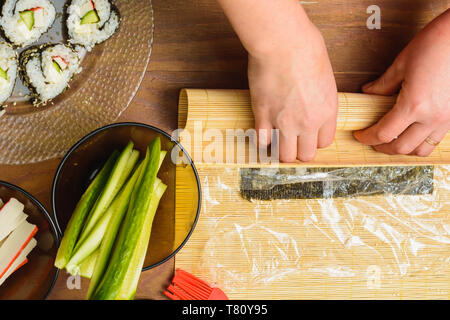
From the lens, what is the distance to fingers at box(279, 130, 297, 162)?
763mm

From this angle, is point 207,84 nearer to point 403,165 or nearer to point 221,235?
point 221,235

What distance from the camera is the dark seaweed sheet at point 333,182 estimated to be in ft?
2.92

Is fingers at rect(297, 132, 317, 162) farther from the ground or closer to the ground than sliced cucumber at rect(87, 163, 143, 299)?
farther from the ground

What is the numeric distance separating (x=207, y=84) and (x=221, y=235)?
1.16ft

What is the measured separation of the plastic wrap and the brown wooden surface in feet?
0.52

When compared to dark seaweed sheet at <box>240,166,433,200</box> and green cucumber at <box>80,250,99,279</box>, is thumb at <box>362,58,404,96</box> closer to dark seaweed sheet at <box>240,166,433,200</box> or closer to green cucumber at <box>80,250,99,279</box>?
dark seaweed sheet at <box>240,166,433,200</box>

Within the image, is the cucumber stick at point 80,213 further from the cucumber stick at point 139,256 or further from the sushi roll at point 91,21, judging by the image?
the sushi roll at point 91,21

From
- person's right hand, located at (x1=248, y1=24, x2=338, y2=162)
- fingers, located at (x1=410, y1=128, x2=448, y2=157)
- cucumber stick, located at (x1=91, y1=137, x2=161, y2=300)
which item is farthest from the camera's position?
fingers, located at (x1=410, y1=128, x2=448, y2=157)

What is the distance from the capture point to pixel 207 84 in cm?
86

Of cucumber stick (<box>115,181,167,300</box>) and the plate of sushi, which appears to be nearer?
cucumber stick (<box>115,181,167,300</box>)

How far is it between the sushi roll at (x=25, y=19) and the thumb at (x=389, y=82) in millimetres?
736

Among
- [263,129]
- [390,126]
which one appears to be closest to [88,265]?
[263,129]

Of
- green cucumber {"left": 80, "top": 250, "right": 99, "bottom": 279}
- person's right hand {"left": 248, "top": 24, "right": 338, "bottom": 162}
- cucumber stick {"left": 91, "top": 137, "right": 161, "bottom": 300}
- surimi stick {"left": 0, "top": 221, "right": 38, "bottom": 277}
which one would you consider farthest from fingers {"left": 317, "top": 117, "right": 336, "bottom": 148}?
surimi stick {"left": 0, "top": 221, "right": 38, "bottom": 277}
